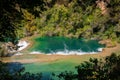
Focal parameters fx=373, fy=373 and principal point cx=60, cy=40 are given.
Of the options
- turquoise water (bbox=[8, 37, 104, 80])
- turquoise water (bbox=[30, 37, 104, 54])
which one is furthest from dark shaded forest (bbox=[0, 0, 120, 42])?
turquoise water (bbox=[30, 37, 104, 54])

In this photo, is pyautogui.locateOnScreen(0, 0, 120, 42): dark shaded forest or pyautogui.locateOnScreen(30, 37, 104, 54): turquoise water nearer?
pyautogui.locateOnScreen(30, 37, 104, 54): turquoise water

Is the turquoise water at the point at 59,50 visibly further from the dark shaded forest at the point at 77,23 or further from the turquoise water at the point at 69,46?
the dark shaded forest at the point at 77,23

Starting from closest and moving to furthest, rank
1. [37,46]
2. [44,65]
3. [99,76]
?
[99,76] < [44,65] < [37,46]

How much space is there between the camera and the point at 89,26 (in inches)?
2763

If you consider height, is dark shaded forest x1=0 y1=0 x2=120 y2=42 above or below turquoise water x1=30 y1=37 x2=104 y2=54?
above

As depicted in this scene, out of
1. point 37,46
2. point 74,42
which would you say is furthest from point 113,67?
point 74,42

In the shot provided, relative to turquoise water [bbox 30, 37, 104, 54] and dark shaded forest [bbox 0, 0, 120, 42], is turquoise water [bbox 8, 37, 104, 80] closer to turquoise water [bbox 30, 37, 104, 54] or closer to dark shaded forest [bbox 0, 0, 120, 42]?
turquoise water [bbox 30, 37, 104, 54]

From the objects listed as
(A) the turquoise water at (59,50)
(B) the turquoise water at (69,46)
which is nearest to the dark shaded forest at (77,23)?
(A) the turquoise water at (59,50)

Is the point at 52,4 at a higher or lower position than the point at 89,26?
higher

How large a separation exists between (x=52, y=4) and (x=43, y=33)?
29.2 ft

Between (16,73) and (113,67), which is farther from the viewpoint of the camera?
(16,73)

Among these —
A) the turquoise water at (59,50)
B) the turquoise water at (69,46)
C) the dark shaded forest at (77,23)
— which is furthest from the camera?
the dark shaded forest at (77,23)

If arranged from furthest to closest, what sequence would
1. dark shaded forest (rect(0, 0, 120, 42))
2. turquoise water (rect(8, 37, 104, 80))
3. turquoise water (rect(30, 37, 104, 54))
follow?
1. dark shaded forest (rect(0, 0, 120, 42))
2. turquoise water (rect(30, 37, 104, 54))
3. turquoise water (rect(8, 37, 104, 80))

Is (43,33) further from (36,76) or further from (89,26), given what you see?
(36,76)
